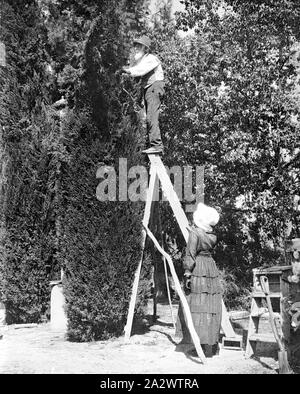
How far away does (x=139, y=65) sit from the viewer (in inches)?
255

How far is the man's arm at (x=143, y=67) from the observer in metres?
6.40

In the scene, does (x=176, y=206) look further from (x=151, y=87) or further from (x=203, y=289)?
(x=151, y=87)

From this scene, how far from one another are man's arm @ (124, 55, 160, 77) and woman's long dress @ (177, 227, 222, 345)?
2.25m

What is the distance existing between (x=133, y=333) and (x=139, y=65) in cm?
398

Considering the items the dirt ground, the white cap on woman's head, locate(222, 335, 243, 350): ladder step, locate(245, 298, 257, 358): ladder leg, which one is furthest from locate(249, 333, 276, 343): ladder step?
the white cap on woman's head

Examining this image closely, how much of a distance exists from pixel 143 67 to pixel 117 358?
3789mm

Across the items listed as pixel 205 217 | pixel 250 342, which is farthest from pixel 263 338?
pixel 205 217

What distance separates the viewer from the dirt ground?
16.7 ft

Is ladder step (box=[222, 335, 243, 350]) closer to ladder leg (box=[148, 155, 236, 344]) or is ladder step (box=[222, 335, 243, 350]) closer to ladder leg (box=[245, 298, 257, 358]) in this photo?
ladder leg (box=[148, 155, 236, 344])

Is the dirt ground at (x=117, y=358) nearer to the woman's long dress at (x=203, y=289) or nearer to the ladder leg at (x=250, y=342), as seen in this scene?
the ladder leg at (x=250, y=342)

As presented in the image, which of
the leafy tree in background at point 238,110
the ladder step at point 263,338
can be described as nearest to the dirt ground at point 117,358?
the ladder step at point 263,338
